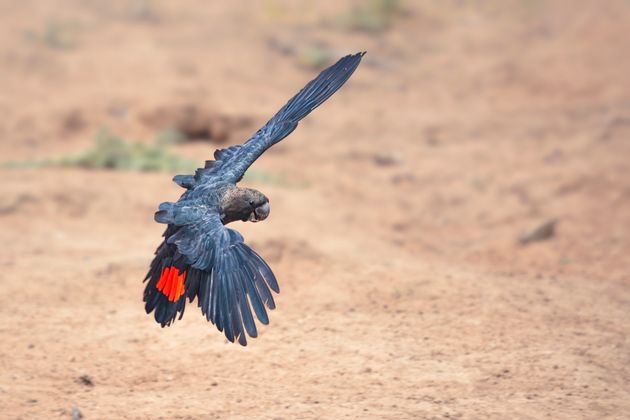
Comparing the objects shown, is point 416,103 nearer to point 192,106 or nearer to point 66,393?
point 192,106

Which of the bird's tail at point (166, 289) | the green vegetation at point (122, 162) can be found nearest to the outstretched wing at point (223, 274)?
the bird's tail at point (166, 289)

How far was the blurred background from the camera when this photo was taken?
15.0 ft

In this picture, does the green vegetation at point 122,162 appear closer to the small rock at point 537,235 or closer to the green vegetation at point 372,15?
the small rock at point 537,235

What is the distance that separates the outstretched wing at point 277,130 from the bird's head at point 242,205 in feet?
0.67

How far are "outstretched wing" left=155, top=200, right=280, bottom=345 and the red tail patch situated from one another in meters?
0.18

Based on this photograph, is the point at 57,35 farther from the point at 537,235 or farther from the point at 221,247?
the point at 221,247

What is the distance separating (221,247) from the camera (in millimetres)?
4059

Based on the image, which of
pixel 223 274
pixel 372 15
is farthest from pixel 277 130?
pixel 372 15

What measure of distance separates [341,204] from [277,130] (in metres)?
4.54

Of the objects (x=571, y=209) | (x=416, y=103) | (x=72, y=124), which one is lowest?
(x=571, y=209)

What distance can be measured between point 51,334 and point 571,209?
581 centimetres

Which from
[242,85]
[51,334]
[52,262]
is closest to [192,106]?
[242,85]

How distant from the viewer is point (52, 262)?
22.5 feet

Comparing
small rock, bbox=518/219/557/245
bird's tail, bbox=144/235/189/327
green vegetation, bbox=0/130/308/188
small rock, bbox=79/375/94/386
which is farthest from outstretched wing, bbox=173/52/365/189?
green vegetation, bbox=0/130/308/188
